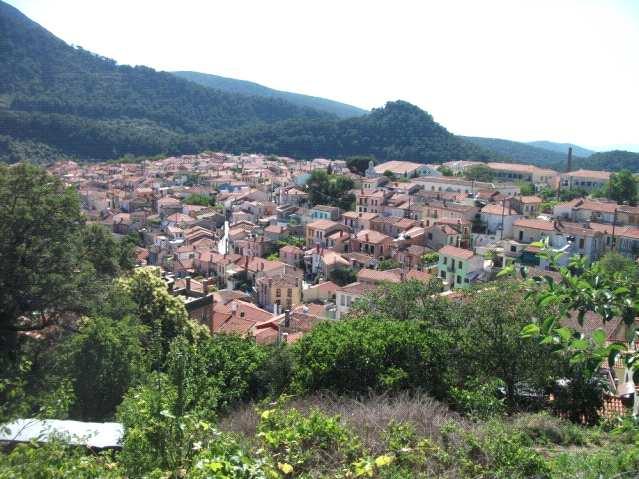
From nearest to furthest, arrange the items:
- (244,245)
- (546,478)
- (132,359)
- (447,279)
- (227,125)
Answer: (546,478) < (132,359) < (447,279) < (244,245) < (227,125)

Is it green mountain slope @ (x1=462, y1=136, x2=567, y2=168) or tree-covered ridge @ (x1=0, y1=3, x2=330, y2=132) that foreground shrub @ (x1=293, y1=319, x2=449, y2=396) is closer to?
green mountain slope @ (x1=462, y1=136, x2=567, y2=168)

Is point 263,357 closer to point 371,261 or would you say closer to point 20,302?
point 20,302

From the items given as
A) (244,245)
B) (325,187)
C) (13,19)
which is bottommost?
(244,245)

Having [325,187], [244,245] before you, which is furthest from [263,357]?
[325,187]

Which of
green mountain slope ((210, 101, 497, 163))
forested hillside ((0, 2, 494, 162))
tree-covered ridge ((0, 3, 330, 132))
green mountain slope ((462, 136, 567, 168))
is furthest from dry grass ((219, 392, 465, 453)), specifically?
tree-covered ridge ((0, 3, 330, 132))

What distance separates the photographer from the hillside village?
28141 millimetres

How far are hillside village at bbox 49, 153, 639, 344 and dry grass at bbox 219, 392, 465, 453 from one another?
33.4 feet

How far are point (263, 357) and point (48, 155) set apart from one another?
98.2 meters

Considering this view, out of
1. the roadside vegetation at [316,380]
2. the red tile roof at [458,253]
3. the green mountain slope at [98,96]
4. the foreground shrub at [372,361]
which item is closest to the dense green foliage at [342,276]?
the red tile roof at [458,253]

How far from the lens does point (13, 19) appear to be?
159m

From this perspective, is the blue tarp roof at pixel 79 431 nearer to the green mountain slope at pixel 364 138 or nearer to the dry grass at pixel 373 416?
the dry grass at pixel 373 416

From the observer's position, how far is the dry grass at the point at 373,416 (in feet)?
18.4

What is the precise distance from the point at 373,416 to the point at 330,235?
35318 mm

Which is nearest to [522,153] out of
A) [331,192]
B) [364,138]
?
[364,138]
